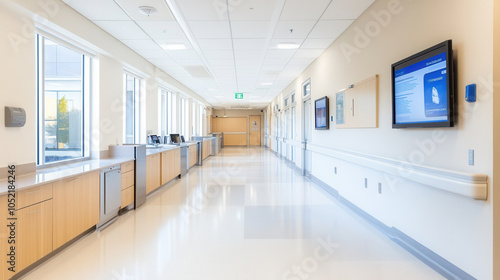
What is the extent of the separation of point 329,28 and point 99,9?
3884 millimetres

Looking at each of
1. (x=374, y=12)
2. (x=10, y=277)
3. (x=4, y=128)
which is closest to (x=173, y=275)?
(x=10, y=277)

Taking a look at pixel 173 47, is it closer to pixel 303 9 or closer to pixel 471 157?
pixel 303 9

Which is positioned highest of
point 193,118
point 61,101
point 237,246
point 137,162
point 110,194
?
point 193,118

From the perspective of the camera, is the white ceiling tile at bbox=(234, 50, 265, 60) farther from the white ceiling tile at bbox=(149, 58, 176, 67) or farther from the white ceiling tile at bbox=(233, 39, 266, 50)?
the white ceiling tile at bbox=(149, 58, 176, 67)

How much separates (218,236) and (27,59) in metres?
3.31

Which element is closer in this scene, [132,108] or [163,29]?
[163,29]

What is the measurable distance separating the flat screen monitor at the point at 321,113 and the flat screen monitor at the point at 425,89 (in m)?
2.90

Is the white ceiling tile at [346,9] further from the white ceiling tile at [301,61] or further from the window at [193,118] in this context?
the window at [193,118]

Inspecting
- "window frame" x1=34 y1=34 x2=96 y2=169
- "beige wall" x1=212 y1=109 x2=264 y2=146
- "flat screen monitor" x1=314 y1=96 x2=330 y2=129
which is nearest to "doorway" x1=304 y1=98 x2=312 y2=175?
"flat screen monitor" x1=314 y1=96 x2=330 y2=129

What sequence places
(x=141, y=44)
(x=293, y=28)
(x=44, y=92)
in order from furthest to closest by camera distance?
1. (x=141, y=44)
2. (x=293, y=28)
3. (x=44, y=92)

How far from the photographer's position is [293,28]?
17.2ft

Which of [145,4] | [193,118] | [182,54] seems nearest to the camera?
[145,4]

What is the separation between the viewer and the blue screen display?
9.00ft

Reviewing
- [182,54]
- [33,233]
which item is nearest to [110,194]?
[33,233]
